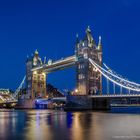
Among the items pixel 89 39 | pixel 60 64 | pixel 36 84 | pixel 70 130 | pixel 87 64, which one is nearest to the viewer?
pixel 70 130

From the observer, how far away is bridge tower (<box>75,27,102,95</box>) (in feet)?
261

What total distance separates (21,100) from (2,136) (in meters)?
85.6

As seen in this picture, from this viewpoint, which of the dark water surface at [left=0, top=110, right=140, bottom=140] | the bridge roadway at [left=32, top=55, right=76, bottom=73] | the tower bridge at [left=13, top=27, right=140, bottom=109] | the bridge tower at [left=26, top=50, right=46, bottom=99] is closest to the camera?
the dark water surface at [left=0, top=110, right=140, bottom=140]

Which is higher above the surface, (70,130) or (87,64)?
(87,64)

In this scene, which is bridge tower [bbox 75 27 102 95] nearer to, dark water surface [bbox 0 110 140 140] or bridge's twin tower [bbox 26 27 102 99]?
bridge's twin tower [bbox 26 27 102 99]

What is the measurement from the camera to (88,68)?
79688 millimetres

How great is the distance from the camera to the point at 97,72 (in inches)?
3221

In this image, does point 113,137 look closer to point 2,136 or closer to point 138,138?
point 138,138

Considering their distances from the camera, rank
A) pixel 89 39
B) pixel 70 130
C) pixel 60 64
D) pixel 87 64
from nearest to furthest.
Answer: pixel 70 130, pixel 87 64, pixel 89 39, pixel 60 64

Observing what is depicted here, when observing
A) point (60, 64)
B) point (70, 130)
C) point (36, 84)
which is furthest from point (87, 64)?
point (70, 130)

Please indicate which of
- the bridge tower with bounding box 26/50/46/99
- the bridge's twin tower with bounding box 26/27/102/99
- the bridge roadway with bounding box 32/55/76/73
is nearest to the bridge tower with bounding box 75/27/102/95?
the bridge's twin tower with bounding box 26/27/102/99

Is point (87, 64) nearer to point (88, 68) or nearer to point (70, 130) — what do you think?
point (88, 68)

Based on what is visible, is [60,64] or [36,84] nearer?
[60,64]

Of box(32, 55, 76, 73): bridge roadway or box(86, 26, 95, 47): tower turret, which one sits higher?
box(86, 26, 95, 47): tower turret
